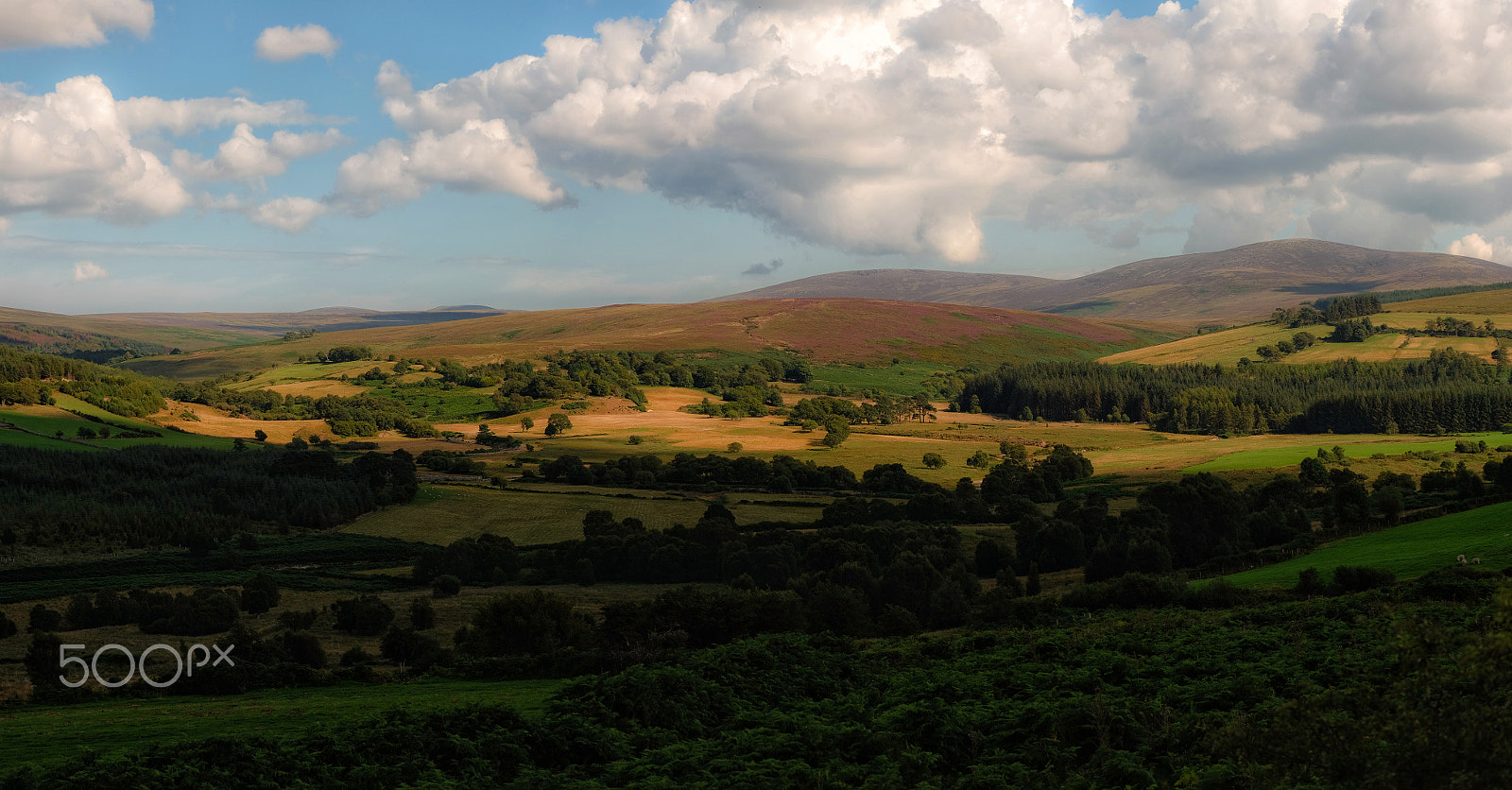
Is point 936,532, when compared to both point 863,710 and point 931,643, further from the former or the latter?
point 863,710

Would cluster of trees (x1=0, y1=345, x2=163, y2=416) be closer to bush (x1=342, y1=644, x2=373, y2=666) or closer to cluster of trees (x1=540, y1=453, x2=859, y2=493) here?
cluster of trees (x1=540, y1=453, x2=859, y2=493)


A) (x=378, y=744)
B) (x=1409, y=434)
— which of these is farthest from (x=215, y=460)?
(x=1409, y=434)

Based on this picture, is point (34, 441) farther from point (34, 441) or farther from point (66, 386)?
point (66, 386)

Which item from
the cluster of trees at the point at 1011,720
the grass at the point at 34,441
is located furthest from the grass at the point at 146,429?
the cluster of trees at the point at 1011,720

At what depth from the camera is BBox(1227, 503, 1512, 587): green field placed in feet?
126

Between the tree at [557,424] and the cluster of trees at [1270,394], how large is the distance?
80542 millimetres

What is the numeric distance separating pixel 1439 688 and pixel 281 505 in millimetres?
84784

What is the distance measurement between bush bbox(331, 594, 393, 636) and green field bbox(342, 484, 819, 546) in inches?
967

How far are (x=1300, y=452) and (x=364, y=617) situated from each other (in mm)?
101018

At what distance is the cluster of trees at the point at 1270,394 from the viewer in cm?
13238

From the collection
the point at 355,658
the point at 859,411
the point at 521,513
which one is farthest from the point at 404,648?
the point at 859,411

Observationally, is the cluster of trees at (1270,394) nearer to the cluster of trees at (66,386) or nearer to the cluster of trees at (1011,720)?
the cluster of trees at (1011,720)

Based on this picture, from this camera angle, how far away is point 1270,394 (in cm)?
15250

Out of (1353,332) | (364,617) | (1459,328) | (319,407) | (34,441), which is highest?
(1459,328)
